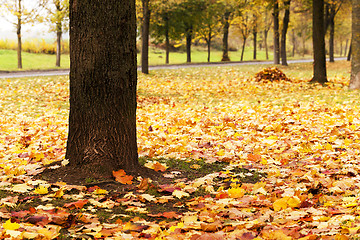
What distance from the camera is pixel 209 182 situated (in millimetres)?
4129

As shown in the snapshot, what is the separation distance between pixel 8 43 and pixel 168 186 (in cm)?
4097

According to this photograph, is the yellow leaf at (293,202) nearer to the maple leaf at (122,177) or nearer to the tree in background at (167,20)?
the maple leaf at (122,177)

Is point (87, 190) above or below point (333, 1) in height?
below

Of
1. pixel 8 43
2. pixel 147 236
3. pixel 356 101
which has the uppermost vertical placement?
pixel 8 43

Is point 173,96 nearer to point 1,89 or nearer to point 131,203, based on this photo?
point 1,89

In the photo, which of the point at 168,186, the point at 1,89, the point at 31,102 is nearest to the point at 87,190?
the point at 168,186

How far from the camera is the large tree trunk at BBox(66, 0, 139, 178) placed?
3.96m

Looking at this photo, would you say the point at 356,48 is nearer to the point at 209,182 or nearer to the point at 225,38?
the point at 209,182

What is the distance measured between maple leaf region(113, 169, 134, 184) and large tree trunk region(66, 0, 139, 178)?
3.3 inches

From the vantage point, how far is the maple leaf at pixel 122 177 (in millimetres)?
3973

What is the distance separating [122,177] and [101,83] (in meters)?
1.07

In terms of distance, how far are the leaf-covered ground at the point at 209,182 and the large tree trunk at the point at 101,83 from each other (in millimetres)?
335

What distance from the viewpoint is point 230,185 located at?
13.0 ft

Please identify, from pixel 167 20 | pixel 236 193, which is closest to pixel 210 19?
pixel 167 20
